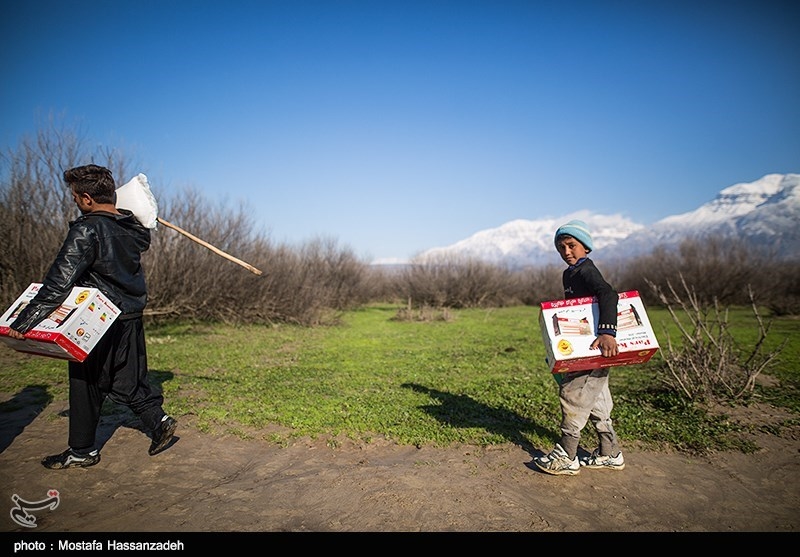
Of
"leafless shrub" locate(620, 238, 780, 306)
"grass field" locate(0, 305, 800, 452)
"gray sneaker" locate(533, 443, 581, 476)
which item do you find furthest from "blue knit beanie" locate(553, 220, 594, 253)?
"leafless shrub" locate(620, 238, 780, 306)

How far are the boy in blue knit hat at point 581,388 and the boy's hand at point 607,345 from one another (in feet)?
0.04

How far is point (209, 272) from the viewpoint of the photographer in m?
15.9

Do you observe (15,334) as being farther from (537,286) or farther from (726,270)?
(537,286)

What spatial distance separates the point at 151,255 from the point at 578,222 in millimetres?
13980

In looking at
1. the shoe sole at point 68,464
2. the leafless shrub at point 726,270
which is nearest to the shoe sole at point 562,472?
the shoe sole at point 68,464

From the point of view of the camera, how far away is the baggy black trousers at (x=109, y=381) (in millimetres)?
3645

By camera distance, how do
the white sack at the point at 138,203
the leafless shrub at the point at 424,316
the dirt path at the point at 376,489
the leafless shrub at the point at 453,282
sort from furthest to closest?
1. the leafless shrub at the point at 453,282
2. the leafless shrub at the point at 424,316
3. the white sack at the point at 138,203
4. the dirt path at the point at 376,489

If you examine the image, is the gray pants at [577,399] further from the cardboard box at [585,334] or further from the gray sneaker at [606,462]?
the gray sneaker at [606,462]

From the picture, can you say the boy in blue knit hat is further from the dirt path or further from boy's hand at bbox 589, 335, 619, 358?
the dirt path

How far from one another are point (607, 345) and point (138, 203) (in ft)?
14.3

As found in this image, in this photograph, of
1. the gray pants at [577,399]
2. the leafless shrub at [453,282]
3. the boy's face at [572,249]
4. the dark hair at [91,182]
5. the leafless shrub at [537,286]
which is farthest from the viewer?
the leafless shrub at [537,286]

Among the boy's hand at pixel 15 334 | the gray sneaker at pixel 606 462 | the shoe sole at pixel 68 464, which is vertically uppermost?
the boy's hand at pixel 15 334

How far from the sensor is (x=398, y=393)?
680 cm

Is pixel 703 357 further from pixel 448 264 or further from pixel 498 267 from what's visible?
pixel 498 267
